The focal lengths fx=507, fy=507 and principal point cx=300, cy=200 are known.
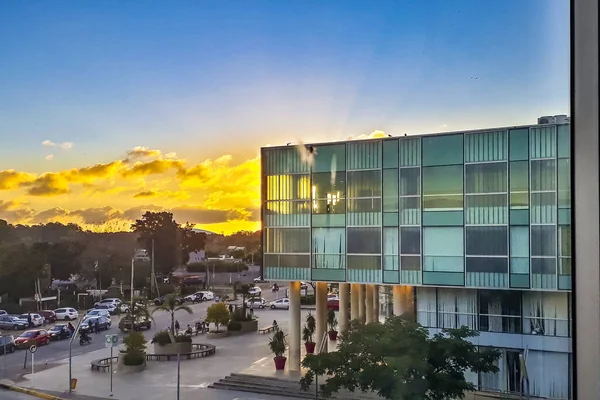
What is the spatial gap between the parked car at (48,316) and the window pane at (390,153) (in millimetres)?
858

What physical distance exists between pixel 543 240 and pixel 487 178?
0.62 feet

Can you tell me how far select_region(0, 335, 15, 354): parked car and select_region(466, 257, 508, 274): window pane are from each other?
1.09 m

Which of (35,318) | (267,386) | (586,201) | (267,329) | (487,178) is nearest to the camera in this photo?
(586,201)

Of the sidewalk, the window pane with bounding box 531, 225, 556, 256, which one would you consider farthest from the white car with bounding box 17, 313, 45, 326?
the window pane with bounding box 531, 225, 556, 256

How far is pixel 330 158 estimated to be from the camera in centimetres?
124

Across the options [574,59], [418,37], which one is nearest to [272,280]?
[418,37]

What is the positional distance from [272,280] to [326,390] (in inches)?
11.6

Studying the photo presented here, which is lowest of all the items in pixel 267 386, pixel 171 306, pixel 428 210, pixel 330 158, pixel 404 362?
pixel 267 386

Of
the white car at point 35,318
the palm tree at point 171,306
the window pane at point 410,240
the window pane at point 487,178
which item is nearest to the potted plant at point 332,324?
the window pane at point 410,240

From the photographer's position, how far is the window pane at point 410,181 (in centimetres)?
117

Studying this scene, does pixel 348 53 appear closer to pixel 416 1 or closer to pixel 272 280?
pixel 416 1

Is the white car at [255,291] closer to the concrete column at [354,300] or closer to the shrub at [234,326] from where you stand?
the shrub at [234,326]

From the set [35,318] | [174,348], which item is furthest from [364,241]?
[35,318]

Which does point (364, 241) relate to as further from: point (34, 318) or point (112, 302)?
point (34, 318)
